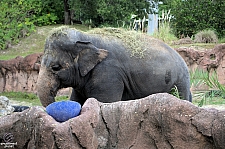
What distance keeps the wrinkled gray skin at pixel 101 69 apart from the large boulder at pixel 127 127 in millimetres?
2333

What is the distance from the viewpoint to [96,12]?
2202cm

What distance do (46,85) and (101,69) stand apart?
883 millimetres

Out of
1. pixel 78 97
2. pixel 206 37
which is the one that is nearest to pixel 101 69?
pixel 78 97

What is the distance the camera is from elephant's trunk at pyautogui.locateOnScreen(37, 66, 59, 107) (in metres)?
7.06

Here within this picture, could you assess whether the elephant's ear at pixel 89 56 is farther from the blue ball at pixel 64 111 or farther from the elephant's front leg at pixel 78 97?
the blue ball at pixel 64 111

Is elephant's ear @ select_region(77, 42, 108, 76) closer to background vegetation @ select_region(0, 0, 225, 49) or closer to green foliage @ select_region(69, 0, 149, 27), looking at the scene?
background vegetation @ select_region(0, 0, 225, 49)

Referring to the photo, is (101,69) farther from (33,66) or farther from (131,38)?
(33,66)

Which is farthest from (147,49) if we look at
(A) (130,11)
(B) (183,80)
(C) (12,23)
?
(A) (130,11)

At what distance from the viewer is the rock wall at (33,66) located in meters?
14.4

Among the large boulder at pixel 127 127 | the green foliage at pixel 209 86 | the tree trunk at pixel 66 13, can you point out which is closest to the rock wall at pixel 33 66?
the green foliage at pixel 209 86

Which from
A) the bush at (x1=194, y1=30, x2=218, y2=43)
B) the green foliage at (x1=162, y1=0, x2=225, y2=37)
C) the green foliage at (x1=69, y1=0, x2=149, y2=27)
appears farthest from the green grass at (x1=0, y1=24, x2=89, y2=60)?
the bush at (x1=194, y1=30, x2=218, y2=43)

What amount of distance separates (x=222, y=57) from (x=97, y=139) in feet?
34.8

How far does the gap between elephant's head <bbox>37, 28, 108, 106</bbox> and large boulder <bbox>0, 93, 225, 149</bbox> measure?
2.40 m

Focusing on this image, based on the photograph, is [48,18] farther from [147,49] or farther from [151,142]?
[151,142]
